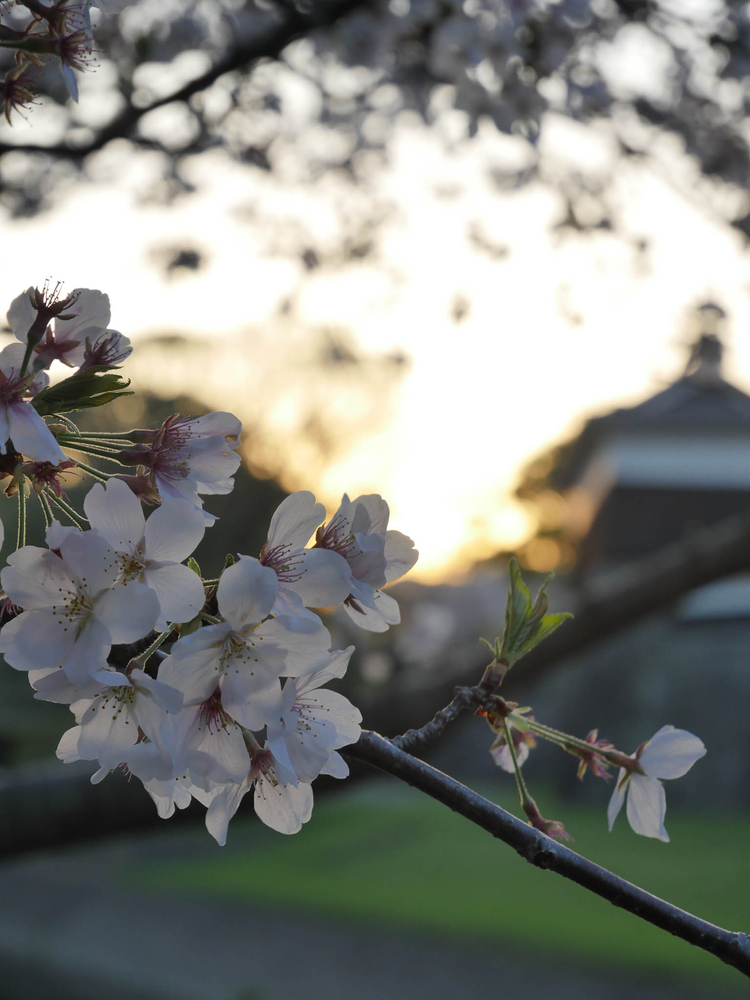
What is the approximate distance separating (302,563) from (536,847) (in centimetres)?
29

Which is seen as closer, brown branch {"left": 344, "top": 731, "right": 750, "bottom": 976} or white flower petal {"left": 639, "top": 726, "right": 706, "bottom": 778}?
brown branch {"left": 344, "top": 731, "right": 750, "bottom": 976}

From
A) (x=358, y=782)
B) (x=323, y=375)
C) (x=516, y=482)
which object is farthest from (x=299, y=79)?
(x=516, y=482)

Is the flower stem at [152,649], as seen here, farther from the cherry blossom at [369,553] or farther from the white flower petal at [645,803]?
the white flower petal at [645,803]

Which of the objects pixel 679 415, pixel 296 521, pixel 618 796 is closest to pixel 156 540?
pixel 296 521

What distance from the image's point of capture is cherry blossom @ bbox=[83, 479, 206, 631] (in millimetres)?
518

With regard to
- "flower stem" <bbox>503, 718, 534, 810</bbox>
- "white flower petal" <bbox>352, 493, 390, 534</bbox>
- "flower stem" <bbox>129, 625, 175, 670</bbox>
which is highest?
"white flower petal" <bbox>352, 493, 390, 534</bbox>

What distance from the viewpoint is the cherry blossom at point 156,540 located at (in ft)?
1.70

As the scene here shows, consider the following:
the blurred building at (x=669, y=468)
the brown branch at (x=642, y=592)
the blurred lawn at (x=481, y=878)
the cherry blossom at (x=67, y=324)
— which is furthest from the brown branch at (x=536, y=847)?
the blurred building at (x=669, y=468)

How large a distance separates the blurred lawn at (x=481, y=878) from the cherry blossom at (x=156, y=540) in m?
5.02

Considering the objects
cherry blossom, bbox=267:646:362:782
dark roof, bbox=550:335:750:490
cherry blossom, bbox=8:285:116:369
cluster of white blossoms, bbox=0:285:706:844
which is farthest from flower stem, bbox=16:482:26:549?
dark roof, bbox=550:335:750:490

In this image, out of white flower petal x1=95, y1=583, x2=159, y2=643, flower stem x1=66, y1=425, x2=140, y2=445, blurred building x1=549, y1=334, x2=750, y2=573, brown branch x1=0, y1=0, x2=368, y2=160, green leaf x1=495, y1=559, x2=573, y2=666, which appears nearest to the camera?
white flower petal x1=95, y1=583, x2=159, y2=643

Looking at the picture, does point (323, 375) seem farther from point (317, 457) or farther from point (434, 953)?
point (434, 953)

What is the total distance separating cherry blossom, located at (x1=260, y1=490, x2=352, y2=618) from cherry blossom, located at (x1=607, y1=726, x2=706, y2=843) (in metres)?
0.38

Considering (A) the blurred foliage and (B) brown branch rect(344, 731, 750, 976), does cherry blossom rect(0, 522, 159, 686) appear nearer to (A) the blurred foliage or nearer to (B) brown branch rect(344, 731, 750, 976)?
(B) brown branch rect(344, 731, 750, 976)
